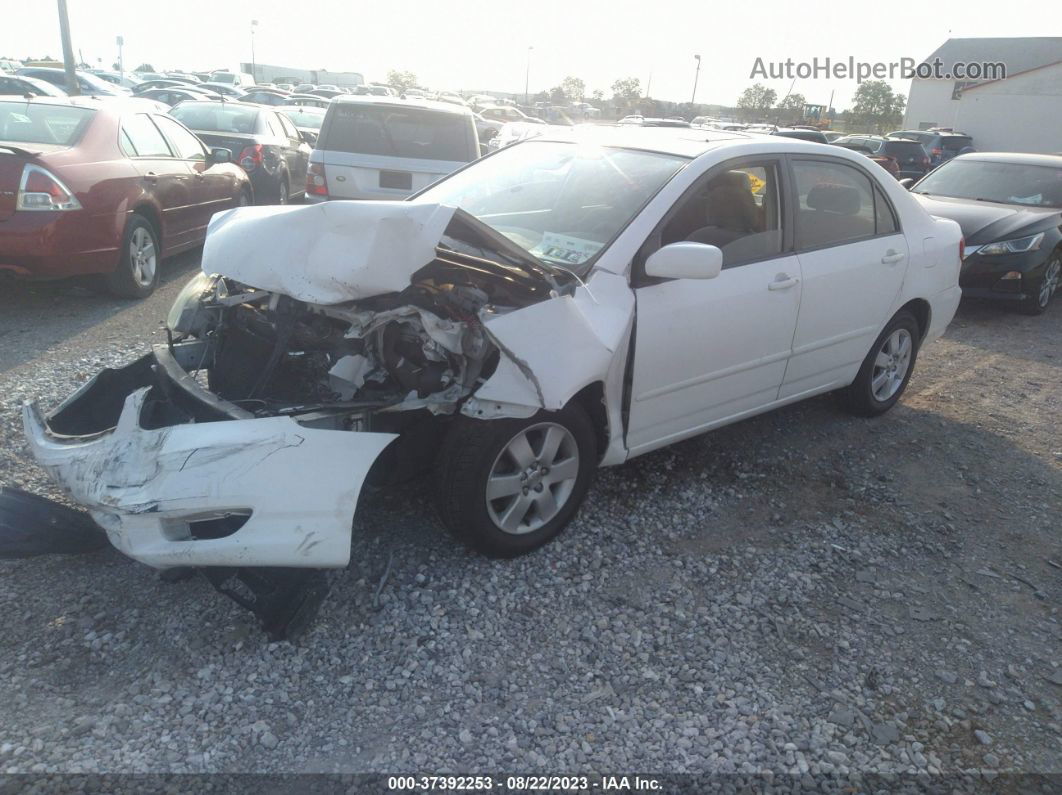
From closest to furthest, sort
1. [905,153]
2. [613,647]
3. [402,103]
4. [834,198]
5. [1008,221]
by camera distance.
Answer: [613,647]
[834,198]
[402,103]
[1008,221]
[905,153]

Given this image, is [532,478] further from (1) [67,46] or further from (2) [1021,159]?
(1) [67,46]

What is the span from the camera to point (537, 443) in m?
3.39

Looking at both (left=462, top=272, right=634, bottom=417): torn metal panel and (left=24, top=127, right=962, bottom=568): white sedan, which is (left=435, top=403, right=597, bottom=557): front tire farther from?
(left=462, top=272, right=634, bottom=417): torn metal panel

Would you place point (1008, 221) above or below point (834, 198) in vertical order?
below

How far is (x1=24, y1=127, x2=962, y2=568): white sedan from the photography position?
2732 mm

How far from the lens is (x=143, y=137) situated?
285 inches

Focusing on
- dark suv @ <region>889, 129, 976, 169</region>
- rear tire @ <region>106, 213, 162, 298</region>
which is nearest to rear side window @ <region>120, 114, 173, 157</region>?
rear tire @ <region>106, 213, 162, 298</region>

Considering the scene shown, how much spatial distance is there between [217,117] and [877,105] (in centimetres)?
5433

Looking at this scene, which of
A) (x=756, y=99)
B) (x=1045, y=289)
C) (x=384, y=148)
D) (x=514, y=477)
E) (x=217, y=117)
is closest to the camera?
(x=514, y=477)

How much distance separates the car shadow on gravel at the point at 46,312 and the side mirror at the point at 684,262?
4.17m

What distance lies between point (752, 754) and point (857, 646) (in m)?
0.78

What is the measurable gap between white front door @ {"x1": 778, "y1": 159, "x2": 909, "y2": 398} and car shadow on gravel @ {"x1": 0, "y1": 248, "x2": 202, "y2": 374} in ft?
15.8

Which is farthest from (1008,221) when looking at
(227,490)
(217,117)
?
(217,117)

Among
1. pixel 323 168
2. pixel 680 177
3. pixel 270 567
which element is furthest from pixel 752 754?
pixel 323 168
